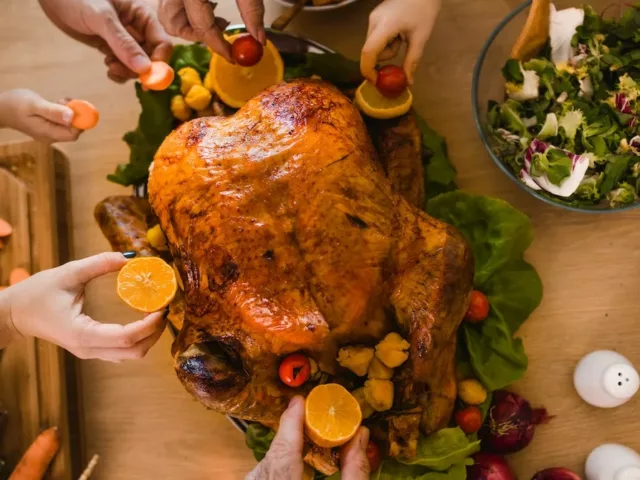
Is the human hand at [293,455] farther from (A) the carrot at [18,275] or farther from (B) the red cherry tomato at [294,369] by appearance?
(A) the carrot at [18,275]

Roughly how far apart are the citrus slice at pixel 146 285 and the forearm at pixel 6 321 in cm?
33

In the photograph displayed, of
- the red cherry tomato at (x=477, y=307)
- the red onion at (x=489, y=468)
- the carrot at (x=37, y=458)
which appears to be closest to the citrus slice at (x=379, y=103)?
the red cherry tomato at (x=477, y=307)

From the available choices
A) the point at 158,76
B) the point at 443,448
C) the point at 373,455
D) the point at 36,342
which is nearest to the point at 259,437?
the point at 373,455

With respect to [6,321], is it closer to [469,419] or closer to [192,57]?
[192,57]

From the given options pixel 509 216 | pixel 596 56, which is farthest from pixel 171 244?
pixel 596 56

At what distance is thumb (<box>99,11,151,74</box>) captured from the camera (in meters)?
1.53

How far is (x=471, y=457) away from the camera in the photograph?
1.51m

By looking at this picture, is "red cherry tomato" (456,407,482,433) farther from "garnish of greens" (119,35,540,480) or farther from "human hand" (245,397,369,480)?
"human hand" (245,397,369,480)

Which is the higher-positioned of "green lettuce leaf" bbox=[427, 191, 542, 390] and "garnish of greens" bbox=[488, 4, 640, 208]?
"garnish of greens" bbox=[488, 4, 640, 208]

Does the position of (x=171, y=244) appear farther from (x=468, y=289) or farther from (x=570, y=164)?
(x=570, y=164)

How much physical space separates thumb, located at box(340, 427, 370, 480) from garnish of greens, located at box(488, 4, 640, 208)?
71 cm

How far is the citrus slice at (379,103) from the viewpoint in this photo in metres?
1.45

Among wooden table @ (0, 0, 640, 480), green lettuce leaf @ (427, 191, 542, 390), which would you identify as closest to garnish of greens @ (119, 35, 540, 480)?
green lettuce leaf @ (427, 191, 542, 390)

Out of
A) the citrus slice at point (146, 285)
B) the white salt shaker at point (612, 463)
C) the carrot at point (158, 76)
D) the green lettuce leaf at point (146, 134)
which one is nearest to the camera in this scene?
the citrus slice at point (146, 285)
